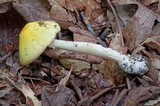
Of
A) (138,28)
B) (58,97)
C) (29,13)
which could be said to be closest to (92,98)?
(58,97)

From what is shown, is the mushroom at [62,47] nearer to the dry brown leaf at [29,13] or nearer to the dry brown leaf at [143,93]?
the dry brown leaf at [143,93]

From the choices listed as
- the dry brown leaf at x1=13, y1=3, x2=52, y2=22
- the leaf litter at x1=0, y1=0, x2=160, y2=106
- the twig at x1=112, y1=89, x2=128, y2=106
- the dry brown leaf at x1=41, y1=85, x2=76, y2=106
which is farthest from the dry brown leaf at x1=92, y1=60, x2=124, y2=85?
the dry brown leaf at x1=13, y1=3, x2=52, y2=22

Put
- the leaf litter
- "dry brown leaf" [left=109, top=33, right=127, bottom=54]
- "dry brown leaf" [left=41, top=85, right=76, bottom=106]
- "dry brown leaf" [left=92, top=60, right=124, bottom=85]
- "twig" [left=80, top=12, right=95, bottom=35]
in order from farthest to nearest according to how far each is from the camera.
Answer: "twig" [left=80, top=12, right=95, bottom=35] → "dry brown leaf" [left=109, top=33, right=127, bottom=54] → "dry brown leaf" [left=92, top=60, right=124, bottom=85] → the leaf litter → "dry brown leaf" [left=41, top=85, right=76, bottom=106]

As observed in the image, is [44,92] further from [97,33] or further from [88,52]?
[97,33]

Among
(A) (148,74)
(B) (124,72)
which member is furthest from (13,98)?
(A) (148,74)

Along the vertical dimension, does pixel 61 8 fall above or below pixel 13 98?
above

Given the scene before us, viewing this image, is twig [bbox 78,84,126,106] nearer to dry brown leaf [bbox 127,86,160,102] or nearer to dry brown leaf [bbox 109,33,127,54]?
dry brown leaf [bbox 127,86,160,102]
